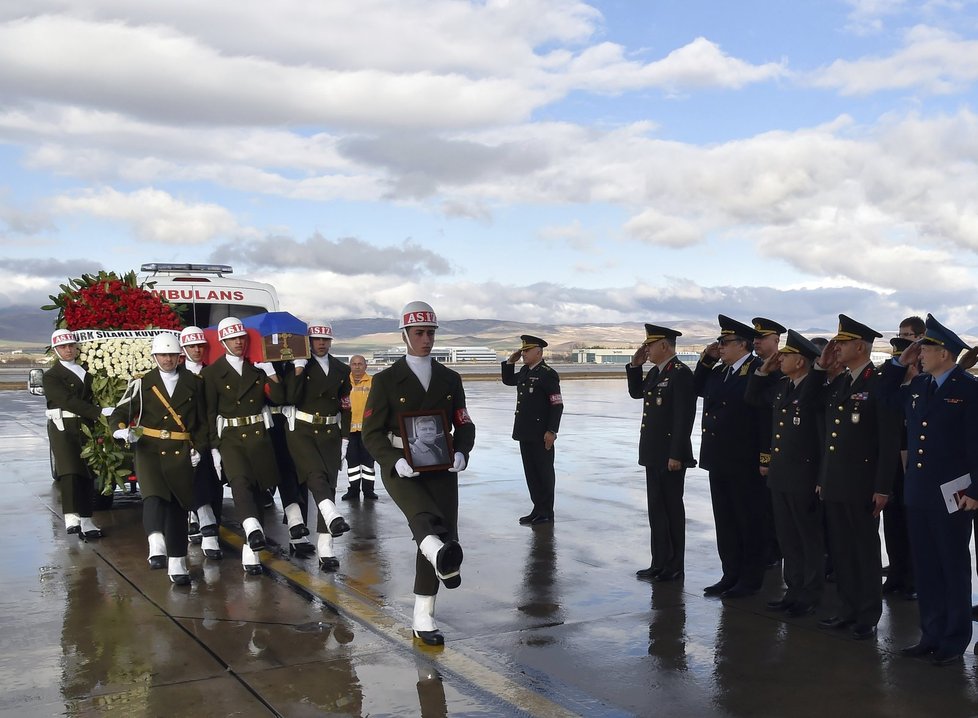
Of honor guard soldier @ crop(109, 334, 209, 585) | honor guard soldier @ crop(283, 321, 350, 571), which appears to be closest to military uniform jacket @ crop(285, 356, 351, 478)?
honor guard soldier @ crop(283, 321, 350, 571)

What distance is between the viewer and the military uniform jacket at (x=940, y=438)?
211 inches

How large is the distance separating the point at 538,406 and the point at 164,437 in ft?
12.9

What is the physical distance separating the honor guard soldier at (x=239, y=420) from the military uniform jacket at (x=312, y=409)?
220 millimetres

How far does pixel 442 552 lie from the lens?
558 cm

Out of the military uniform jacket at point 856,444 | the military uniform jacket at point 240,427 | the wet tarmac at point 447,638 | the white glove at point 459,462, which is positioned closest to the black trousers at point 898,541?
the wet tarmac at point 447,638

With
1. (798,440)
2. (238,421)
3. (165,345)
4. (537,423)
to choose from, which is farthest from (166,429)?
(798,440)

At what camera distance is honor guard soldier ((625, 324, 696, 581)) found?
732 cm

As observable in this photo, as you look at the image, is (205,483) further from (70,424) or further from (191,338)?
(70,424)

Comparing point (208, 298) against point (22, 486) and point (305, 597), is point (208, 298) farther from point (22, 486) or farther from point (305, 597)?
point (305, 597)

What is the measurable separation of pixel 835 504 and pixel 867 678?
131 centimetres

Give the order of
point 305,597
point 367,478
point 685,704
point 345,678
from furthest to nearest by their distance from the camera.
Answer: point 367,478 → point 305,597 → point 345,678 → point 685,704

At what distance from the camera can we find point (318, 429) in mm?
8164

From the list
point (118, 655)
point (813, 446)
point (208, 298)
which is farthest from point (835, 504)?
point (208, 298)

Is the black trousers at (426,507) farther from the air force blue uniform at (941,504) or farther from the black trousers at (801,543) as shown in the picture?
the air force blue uniform at (941,504)
